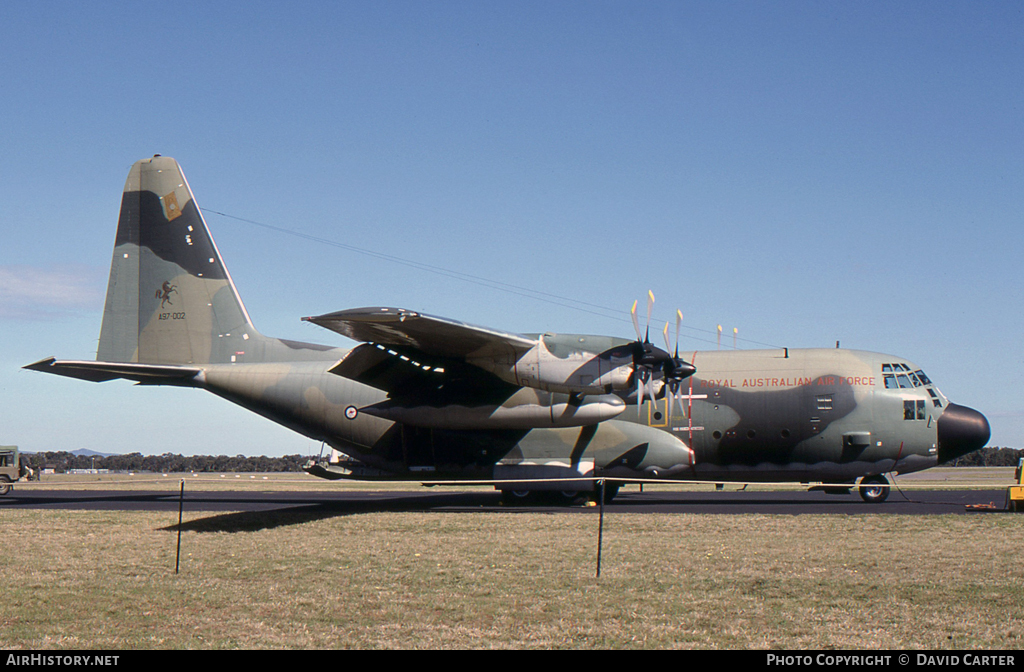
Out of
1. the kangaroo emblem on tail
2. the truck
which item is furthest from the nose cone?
the truck

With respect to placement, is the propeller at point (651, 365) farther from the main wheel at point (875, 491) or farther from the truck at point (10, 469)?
the truck at point (10, 469)

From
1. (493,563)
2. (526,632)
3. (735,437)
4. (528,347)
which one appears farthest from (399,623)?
(735,437)

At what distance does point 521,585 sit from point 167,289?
2037 centimetres

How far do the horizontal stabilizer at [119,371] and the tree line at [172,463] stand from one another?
9472cm

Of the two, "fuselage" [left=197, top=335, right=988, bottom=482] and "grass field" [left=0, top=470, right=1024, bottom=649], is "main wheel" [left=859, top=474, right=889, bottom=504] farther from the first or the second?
"grass field" [left=0, top=470, right=1024, bottom=649]

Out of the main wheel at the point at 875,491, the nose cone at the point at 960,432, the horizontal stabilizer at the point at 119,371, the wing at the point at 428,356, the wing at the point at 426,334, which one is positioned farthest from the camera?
the main wheel at the point at 875,491

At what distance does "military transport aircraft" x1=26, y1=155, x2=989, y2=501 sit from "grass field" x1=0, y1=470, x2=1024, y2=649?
378 cm

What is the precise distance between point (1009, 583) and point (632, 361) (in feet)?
36.3

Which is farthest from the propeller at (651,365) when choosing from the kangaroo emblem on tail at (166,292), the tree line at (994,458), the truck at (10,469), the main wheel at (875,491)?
the tree line at (994,458)

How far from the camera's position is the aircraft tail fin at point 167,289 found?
89.6 ft

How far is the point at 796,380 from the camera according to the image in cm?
2433

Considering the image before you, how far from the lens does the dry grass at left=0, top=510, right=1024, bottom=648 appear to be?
28.6 feet

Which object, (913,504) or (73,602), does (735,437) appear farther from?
(73,602)

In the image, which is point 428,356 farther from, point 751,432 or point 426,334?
point 751,432
